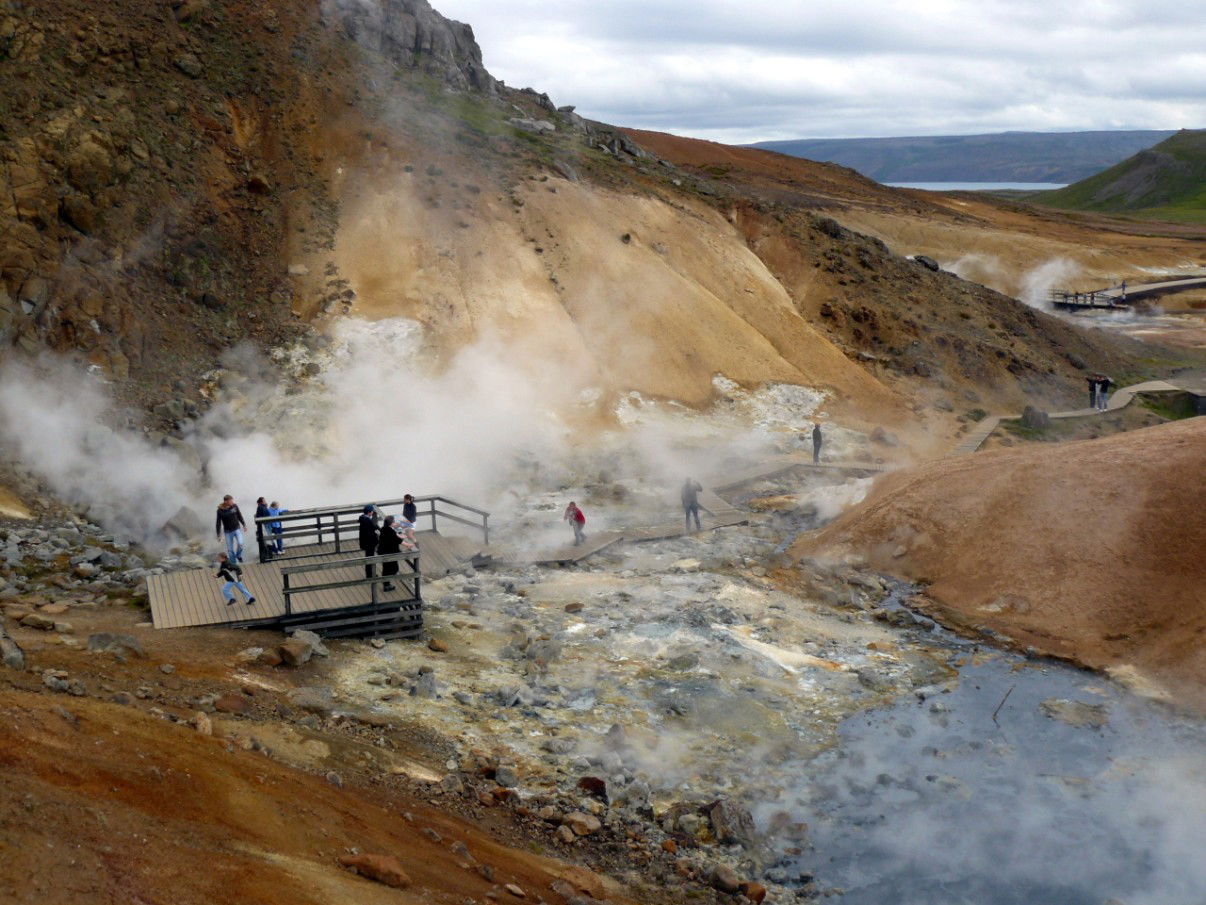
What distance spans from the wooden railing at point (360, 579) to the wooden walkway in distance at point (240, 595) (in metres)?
0.10

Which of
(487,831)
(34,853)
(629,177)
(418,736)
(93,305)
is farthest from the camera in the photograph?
(629,177)

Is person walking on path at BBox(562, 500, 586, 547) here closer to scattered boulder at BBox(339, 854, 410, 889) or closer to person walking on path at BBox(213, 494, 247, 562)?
person walking on path at BBox(213, 494, 247, 562)

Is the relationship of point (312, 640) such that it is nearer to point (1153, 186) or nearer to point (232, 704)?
point (232, 704)

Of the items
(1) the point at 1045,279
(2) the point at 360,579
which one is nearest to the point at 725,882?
(2) the point at 360,579

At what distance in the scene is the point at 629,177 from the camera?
40.7m

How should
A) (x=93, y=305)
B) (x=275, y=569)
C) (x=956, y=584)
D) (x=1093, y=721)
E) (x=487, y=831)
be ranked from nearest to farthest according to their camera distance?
(x=487, y=831)
(x=1093, y=721)
(x=275, y=569)
(x=956, y=584)
(x=93, y=305)

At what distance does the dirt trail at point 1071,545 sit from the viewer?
17.7 metres

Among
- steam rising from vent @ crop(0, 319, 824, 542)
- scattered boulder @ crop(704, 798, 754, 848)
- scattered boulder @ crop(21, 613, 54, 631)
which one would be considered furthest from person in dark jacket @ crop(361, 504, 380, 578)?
scattered boulder @ crop(704, 798, 754, 848)

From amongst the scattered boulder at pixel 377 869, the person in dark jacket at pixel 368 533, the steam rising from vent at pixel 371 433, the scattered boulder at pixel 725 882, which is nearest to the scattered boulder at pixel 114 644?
the person in dark jacket at pixel 368 533

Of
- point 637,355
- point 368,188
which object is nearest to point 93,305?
point 368,188

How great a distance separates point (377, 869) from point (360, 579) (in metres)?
7.32

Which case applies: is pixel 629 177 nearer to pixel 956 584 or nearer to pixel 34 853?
pixel 956 584

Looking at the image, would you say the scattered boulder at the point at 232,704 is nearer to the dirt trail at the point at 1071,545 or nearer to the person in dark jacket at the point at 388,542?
the person in dark jacket at the point at 388,542

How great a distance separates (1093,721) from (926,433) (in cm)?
1812
